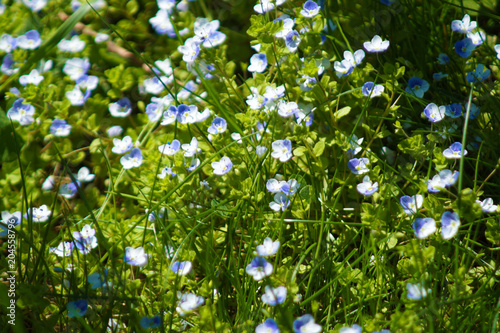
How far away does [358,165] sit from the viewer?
1807 millimetres

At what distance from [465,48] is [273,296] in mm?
1382

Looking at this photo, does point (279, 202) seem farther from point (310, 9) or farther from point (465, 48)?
point (465, 48)

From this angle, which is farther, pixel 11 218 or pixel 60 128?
pixel 60 128

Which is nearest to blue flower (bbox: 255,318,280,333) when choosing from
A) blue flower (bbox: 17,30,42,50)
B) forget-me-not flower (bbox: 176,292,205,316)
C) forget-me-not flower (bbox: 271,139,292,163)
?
forget-me-not flower (bbox: 176,292,205,316)

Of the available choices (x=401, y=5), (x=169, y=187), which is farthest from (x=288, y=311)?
(x=401, y=5)

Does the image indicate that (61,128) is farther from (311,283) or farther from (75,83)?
(311,283)

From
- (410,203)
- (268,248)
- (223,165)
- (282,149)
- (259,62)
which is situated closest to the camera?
(268,248)

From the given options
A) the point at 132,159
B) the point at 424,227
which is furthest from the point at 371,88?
the point at 132,159

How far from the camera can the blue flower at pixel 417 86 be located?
1971mm

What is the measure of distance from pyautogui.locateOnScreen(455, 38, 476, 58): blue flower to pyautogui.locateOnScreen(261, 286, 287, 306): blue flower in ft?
4.28

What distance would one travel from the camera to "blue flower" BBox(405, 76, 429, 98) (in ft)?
6.47

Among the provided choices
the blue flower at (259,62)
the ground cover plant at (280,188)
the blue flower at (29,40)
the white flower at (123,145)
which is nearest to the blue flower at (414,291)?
the ground cover plant at (280,188)

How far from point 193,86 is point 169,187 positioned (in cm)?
82

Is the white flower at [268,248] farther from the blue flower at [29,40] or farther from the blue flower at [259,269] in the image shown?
the blue flower at [29,40]
